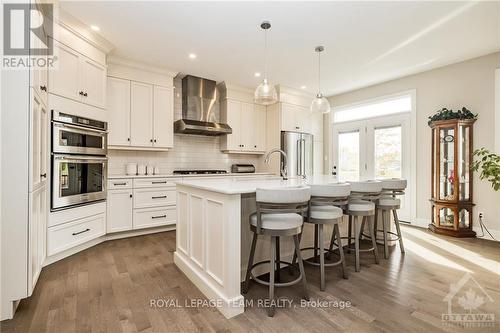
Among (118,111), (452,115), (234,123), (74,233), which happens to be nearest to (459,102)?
(452,115)

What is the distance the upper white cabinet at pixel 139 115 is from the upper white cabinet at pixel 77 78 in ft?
1.25

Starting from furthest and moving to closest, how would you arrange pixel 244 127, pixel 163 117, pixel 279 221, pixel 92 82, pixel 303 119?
1. pixel 303 119
2. pixel 244 127
3. pixel 163 117
4. pixel 92 82
5. pixel 279 221

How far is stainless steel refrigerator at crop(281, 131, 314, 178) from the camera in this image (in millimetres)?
5094

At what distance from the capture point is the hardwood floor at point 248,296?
162cm

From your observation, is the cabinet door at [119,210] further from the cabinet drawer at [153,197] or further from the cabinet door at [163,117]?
the cabinet door at [163,117]

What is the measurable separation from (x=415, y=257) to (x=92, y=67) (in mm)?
4563

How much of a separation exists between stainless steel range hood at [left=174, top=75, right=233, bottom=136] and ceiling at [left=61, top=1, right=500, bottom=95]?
28 centimetres

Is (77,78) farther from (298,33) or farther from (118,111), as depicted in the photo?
(298,33)

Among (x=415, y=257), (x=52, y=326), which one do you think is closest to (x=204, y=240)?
(x=52, y=326)

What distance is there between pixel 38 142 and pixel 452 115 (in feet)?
17.1

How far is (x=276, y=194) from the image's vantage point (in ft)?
5.51

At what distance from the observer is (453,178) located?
12.2 feet

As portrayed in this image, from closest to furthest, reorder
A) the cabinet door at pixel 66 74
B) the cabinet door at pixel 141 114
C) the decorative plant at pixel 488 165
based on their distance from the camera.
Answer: the cabinet door at pixel 66 74, the decorative plant at pixel 488 165, the cabinet door at pixel 141 114

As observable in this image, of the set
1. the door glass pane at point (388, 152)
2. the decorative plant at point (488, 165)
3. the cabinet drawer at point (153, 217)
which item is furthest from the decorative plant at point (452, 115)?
the cabinet drawer at point (153, 217)
